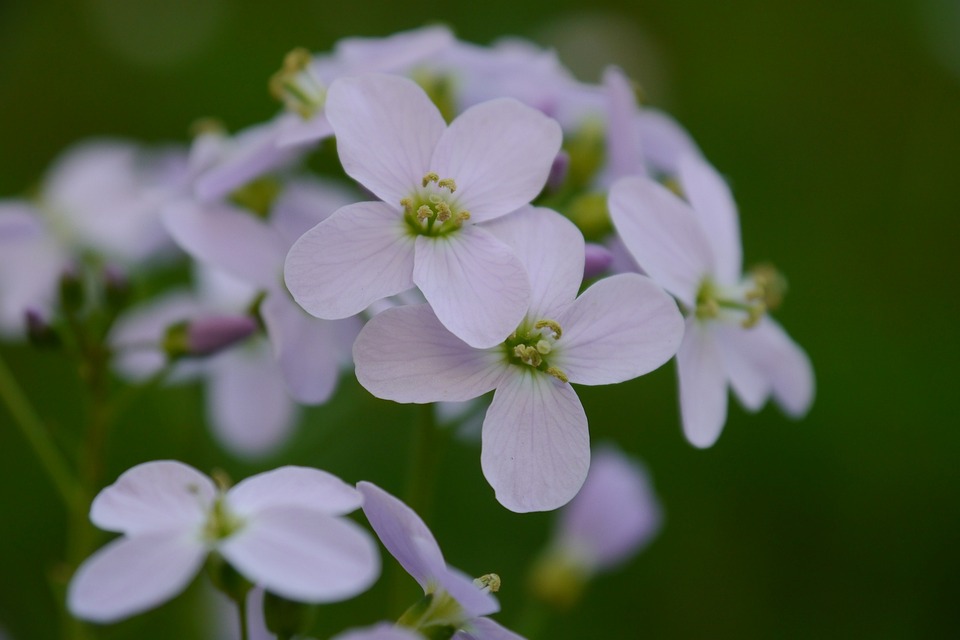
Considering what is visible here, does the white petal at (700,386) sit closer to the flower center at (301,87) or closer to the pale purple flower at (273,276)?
the pale purple flower at (273,276)

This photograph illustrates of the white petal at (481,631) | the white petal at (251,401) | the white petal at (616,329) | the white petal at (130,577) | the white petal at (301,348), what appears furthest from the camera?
the white petal at (251,401)

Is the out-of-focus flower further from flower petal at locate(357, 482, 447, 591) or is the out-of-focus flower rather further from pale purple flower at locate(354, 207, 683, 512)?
flower petal at locate(357, 482, 447, 591)

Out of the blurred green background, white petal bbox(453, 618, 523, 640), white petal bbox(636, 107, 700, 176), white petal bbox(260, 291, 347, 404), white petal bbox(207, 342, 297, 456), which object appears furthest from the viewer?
the blurred green background

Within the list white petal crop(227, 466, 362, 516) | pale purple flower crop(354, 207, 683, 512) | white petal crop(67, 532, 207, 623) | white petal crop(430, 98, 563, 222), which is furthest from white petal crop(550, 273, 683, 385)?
white petal crop(67, 532, 207, 623)

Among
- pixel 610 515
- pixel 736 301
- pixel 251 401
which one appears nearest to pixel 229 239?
pixel 251 401

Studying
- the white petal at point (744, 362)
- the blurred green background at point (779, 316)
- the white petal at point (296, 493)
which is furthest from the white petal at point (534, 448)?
the blurred green background at point (779, 316)

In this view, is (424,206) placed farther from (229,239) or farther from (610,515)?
(610,515)

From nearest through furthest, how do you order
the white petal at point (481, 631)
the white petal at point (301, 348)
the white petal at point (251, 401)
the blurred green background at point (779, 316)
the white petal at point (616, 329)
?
the white petal at point (481, 631) < the white petal at point (616, 329) < the white petal at point (301, 348) < the white petal at point (251, 401) < the blurred green background at point (779, 316)
